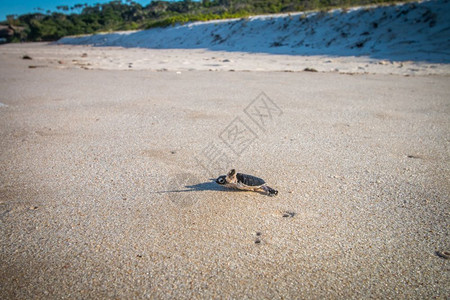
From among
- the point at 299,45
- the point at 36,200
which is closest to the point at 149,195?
the point at 36,200

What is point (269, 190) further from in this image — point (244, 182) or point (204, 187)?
point (204, 187)

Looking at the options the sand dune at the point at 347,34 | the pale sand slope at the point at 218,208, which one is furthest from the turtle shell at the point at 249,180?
the sand dune at the point at 347,34

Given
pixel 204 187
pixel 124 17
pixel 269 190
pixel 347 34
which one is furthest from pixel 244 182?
pixel 124 17

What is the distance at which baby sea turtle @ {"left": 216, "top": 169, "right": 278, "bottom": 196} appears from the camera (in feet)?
6.12

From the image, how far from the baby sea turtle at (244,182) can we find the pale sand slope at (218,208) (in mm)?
74

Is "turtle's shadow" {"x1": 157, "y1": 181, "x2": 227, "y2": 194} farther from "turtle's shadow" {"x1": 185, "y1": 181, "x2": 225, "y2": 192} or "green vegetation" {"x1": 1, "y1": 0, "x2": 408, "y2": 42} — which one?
"green vegetation" {"x1": 1, "y1": 0, "x2": 408, "y2": 42}

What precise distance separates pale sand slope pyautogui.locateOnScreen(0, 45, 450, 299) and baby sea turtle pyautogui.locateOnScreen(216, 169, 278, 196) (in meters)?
0.07

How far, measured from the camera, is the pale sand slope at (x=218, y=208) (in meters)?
1.31

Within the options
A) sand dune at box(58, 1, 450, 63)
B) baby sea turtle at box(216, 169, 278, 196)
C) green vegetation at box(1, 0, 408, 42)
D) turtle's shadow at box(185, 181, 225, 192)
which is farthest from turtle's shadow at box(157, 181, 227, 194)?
green vegetation at box(1, 0, 408, 42)

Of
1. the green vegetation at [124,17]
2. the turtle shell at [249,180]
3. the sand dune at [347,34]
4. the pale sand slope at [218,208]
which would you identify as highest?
the green vegetation at [124,17]

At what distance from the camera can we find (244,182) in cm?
191

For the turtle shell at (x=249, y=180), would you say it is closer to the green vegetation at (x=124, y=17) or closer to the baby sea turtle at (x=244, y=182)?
the baby sea turtle at (x=244, y=182)

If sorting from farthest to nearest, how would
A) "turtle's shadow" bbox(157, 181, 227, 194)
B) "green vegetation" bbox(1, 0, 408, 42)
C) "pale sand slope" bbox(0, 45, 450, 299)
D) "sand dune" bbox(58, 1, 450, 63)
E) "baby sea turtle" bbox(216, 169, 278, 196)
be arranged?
"green vegetation" bbox(1, 0, 408, 42) → "sand dune" bbox(58, 1, 450, 63) → "turtle's shadow" bbox(157, 181, 227, 194) → "baby sea turtle" bbox(216, 169, 278, 196) → "pale sand slope" bbox(0, 45, 450, 299)

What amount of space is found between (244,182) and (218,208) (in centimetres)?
26
